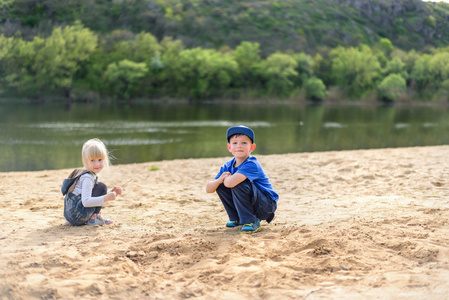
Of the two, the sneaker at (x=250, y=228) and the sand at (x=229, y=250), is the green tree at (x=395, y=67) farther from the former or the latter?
the sneaker at (x=250, y=228)

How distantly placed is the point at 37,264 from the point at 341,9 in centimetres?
16551

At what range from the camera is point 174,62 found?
79312mm

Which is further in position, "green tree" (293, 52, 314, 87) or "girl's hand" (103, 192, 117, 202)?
"green tree" (293, 52, 314, 87)

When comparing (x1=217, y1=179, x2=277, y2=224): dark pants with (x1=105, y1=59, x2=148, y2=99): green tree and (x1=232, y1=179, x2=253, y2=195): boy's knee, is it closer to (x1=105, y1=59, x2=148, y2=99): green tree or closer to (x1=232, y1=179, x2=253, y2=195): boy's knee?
(x1=232, y1=179, x2=253, y2=195): boy's knee

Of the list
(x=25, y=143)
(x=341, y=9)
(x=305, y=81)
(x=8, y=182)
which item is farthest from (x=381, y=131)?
(x=341, y=9)

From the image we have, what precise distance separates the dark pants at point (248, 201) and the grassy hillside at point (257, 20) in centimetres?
9243

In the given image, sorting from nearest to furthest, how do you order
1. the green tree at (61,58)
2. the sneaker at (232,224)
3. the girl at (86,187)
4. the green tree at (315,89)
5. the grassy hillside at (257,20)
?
the girl at (86,187) → the sneaker at (232,224) → the green tree at (61,58) → the green tree at (315,89) → the grassy hillside at (257,20)

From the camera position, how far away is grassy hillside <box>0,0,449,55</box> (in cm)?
11125

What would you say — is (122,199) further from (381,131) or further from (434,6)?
(434,6)

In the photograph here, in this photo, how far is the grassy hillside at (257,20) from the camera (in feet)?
365

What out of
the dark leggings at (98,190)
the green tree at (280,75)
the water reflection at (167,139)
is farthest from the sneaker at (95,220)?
the green tree at (280,75)

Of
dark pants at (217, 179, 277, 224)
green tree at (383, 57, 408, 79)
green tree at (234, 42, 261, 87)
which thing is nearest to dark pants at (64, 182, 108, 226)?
dark pants at (217, 179, 277, 224)

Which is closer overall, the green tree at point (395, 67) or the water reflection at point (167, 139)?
the water reflection at point (167, 139)

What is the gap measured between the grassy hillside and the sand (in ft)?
299
